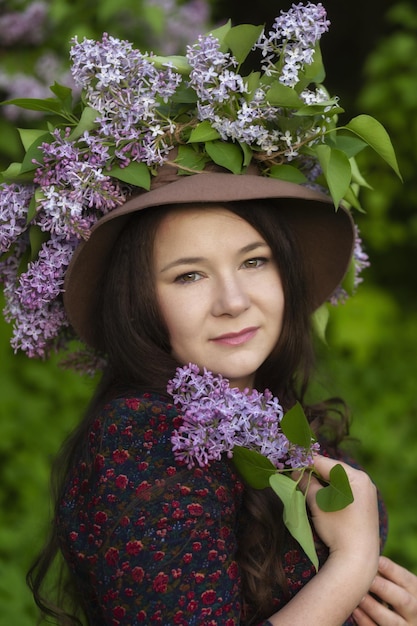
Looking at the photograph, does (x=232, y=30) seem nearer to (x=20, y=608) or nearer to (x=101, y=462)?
(x=101, y=462)

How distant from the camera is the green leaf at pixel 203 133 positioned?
6.67 feet

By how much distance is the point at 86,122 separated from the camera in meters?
2.00

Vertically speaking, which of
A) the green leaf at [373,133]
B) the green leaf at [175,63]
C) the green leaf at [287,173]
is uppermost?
the green leaf at [175,63]

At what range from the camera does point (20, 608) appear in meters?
3.37

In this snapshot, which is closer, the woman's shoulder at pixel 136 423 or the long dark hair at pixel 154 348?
the woman's shoulder at pixel 136 423

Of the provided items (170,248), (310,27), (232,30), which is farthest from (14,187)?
(310,27)

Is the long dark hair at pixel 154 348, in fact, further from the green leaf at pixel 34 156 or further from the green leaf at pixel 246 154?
the green leaf at pixel 34 156

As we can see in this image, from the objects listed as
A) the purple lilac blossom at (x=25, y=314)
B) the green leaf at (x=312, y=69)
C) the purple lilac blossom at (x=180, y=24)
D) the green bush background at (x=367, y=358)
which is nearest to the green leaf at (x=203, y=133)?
the green leaf at (x=312, y=69)

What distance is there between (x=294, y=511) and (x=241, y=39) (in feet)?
3.13

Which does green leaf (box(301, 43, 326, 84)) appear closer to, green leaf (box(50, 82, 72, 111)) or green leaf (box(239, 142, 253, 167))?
green leaf (box(239, 142, 253, 167))

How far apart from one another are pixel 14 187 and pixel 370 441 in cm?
297

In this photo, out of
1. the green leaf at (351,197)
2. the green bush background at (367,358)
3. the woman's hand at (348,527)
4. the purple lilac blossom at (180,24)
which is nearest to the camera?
the woman's hand at (348,527)

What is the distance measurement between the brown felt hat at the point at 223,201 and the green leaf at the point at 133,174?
0.02 metres

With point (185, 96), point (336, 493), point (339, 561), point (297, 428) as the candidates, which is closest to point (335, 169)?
point (185, 96)
